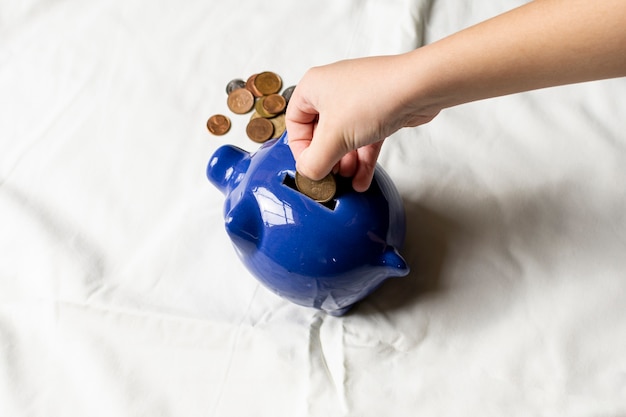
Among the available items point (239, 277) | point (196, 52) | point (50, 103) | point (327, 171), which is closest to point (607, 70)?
point (327, 171)

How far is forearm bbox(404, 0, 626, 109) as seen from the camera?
43 cm

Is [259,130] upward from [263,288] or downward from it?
upward

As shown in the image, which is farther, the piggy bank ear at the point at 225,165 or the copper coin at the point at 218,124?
the copper coin at the point at 218,124

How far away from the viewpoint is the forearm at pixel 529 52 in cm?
43

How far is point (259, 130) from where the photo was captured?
0.85 m

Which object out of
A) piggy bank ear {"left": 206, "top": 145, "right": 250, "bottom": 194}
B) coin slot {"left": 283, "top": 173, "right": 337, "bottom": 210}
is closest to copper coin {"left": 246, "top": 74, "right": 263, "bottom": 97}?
piggy bank ear {"left": 206, "top": 145, "right": 250, "bottom": 194}

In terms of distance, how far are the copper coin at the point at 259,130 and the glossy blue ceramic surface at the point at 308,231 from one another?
0.22m

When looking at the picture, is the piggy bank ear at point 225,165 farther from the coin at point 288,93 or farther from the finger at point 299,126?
the coin at point 288,93

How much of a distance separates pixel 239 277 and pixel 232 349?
0.10 meters

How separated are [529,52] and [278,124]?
Result: 0.46 metres

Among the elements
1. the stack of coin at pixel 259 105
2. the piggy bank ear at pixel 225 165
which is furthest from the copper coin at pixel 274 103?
the piggy bank ear at pixel 225 165

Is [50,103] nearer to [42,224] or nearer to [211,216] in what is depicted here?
[42,224]

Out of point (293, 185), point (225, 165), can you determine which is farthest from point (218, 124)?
point (293, 185)

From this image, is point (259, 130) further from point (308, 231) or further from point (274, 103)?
point (308, 231)
